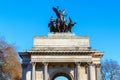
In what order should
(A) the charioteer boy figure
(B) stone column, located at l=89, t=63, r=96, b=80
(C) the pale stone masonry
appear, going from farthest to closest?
(A) the charioteer boy figure, (B) stone column, located at l=89, t=63, r=96, b=80, (C) the pale stone masonry

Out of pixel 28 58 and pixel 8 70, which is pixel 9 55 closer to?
pixel 8 70

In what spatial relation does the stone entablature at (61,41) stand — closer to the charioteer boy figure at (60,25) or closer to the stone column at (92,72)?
the charioteer boy figure at (60,25)

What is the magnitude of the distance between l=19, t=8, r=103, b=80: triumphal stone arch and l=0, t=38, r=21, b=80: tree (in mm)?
6381

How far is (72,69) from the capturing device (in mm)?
51094

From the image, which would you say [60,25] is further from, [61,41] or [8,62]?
[8,62]

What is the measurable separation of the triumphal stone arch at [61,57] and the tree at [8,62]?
638cm

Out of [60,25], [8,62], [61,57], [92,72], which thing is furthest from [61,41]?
[8,62]

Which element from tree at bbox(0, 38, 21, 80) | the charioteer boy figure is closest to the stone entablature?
the charioteer boy figure

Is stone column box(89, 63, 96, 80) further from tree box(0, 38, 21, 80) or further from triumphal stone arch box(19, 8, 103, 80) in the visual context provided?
tree box(0, 38, 21, 80)

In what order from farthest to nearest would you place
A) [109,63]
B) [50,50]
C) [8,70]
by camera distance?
[109,63] < [8,70] < [50,50]

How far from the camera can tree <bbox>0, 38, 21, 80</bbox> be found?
2248 inches

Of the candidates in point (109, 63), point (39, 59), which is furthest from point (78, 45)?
point (109, 63)

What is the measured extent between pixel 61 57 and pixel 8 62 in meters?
11.0

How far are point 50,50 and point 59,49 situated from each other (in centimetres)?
117
